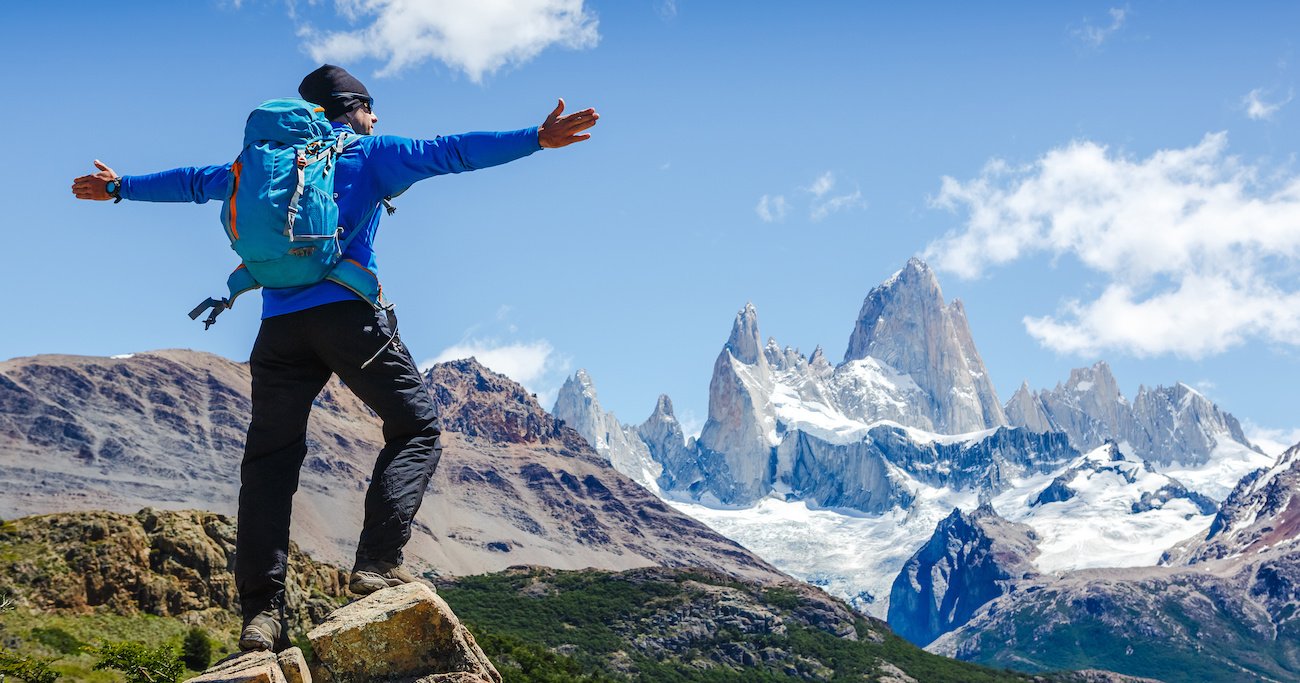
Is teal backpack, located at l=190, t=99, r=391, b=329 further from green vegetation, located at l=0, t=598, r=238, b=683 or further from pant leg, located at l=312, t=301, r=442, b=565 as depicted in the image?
green vegetation, located at l=0, t=598, r=238, b=683

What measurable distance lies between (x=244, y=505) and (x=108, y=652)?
4531cm

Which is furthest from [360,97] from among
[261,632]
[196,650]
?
[196,650]

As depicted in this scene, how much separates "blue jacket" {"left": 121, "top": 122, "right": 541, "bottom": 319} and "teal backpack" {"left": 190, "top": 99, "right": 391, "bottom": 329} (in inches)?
5.2

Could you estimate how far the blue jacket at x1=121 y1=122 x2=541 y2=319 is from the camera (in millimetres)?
10586

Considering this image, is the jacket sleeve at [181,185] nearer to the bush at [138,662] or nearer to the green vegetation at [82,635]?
the bush at [138,662]

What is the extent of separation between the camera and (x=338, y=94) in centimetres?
1151

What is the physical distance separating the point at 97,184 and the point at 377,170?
347 cm

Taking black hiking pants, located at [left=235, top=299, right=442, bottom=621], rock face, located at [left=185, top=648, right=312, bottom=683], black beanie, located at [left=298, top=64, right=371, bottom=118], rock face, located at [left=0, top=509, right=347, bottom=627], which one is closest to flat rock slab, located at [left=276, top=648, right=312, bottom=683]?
rock face, located at [left=185, top=648, right=312, bottom=683]

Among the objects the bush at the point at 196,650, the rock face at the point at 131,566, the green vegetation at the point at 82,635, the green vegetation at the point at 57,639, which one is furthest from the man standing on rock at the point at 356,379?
the rock face at the point at 131,566

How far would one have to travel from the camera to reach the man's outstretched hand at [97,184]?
12250mm

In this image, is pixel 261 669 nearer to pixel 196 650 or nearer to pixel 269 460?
pixel 269 460

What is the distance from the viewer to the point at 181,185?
38.2 feet

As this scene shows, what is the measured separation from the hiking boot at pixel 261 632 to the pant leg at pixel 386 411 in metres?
0.94

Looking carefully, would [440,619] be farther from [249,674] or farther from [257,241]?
[257,241]
